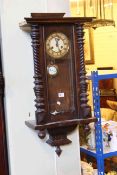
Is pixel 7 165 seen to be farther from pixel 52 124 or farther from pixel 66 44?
pixel 66 44

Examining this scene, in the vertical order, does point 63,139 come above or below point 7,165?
above

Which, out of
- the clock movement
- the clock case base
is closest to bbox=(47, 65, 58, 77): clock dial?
the clock movement

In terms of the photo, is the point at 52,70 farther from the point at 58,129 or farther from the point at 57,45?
the point at 58,129

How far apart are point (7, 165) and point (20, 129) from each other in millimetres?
210

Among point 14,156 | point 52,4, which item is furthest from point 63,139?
point 52,4

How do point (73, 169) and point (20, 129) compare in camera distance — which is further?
point (73, 169)

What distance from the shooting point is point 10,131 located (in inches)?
62.7

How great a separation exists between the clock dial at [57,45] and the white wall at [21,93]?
13 centimetres

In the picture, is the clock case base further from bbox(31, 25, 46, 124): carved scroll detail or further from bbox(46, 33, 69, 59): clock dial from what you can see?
bbox(46, 33, 69, 59): clock dial

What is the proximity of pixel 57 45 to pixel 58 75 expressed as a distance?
152 mm

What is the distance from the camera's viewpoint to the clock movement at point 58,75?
150 cm

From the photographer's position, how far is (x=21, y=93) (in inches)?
62.9

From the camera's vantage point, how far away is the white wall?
155 cm

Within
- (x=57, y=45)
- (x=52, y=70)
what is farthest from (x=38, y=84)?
(x=57, y=45)
